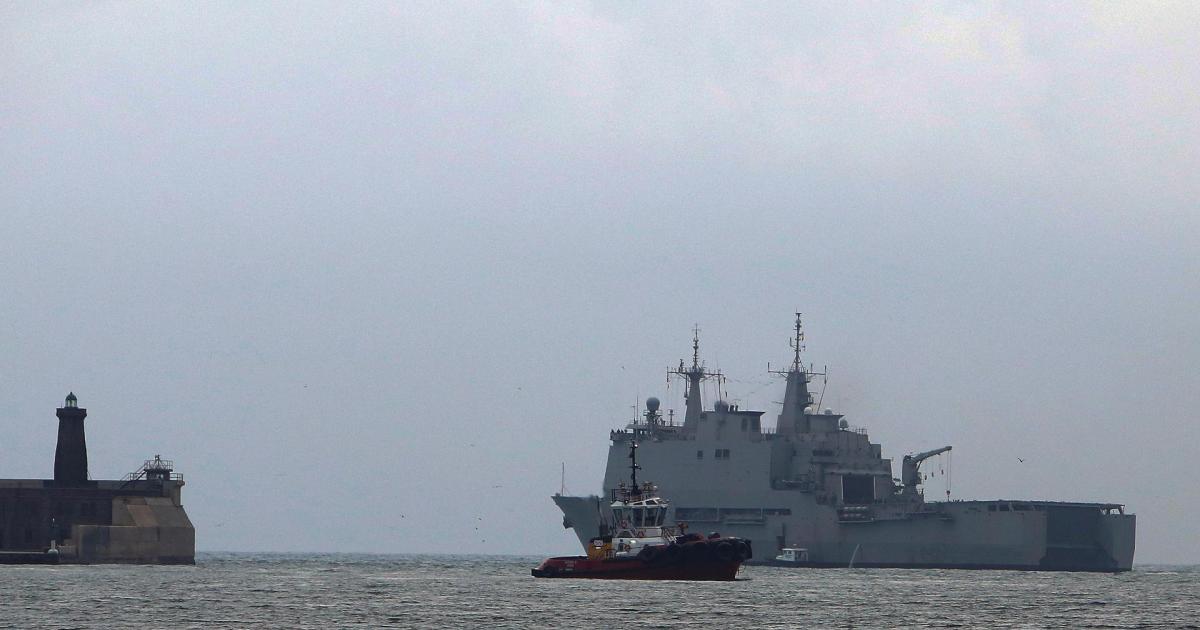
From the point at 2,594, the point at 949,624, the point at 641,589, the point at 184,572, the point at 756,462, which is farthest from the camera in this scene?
the point at 756,462

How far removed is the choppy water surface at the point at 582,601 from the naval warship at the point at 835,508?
4.06m

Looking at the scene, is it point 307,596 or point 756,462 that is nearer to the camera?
point 307,596

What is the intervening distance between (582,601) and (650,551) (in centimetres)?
971

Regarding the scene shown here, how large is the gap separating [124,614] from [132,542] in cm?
3367

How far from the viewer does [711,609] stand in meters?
50.8

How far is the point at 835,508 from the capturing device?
3214 inches

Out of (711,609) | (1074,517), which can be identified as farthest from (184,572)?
(1074,517)

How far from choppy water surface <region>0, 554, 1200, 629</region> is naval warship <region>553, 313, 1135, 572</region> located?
406 cm

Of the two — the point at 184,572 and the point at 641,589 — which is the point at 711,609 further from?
the point at 184,572

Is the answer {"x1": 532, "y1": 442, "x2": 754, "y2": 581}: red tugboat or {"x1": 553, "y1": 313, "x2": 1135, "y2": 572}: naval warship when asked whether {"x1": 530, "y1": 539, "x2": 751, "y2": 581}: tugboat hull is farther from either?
{"x1": 553, "y1": 313, "x2": 1135, "y2": 572}: naval warship

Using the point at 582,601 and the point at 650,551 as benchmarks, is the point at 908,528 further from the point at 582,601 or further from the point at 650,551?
the point at 582,601

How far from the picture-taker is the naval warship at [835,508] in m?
79.9

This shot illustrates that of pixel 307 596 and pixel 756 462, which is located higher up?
pixel 756 462

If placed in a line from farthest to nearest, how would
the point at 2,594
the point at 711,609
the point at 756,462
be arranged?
the point at 756,462
the point at 2,594
the point at 711,609
